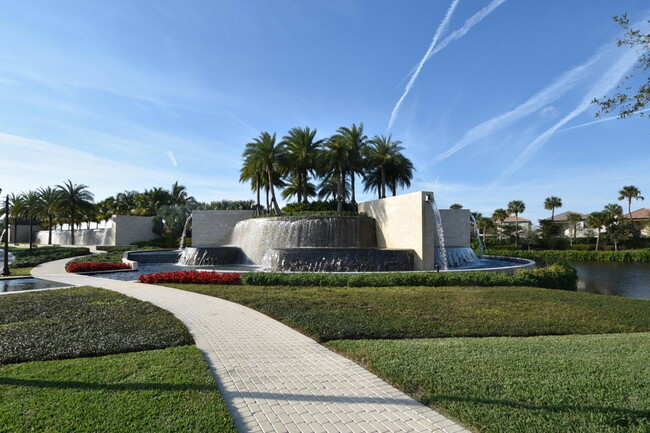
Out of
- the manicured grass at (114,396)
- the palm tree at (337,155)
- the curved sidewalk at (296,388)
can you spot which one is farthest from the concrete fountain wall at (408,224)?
the manicured grass at (114,396)

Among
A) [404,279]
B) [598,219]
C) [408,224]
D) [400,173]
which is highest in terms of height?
[400,173]

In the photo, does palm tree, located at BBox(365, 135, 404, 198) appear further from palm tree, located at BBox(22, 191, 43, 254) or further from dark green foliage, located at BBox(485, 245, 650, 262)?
palm tree, located at BBox(22, 191, 43, 254)

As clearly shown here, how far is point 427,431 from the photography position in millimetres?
3498

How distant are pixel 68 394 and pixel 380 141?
33.4 m

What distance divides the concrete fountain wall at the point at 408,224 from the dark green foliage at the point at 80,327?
13045 millimetres

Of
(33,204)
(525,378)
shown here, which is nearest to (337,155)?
(525,378)

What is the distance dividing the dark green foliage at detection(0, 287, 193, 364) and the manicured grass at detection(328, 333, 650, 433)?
3.42m

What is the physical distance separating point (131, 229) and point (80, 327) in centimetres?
4420

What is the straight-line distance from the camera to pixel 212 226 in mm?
34750

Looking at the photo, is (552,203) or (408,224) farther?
(552,203)

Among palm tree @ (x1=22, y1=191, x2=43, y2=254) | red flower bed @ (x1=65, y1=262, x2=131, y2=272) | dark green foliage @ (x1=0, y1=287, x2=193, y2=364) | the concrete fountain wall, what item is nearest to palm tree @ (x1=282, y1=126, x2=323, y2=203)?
the concrete fountain wall

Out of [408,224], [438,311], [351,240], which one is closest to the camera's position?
[438,311]

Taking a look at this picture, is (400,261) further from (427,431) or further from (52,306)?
(427,431)

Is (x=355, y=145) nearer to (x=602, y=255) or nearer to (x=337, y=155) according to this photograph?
(x=337, y=155)
